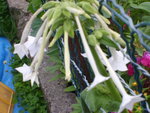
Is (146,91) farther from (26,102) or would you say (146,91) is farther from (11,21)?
(11,21)

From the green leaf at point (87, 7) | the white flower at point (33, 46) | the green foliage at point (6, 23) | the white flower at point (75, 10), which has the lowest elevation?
the green foliage at point (6, 23)

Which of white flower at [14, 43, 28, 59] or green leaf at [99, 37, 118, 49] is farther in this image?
white flower at [14, 43, 28, 59]

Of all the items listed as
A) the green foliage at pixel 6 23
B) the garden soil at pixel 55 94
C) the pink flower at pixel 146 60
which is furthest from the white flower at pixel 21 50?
the green foliage at pixel 6 23

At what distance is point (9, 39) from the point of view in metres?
3.32

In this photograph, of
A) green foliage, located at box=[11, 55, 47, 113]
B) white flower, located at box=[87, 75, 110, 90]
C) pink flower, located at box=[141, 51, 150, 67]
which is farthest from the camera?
green foliage, located at box=[11, 55, 47, 113]

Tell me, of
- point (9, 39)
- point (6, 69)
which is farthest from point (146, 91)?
point (9, 39)

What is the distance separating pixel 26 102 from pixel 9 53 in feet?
2.65

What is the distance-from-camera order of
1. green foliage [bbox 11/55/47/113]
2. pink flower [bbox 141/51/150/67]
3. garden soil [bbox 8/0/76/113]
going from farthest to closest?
green foliage [bbox 11/55/47/113], garden soil [bbox 8/0/76/113], pink flower [bbox 141/51/150/67]

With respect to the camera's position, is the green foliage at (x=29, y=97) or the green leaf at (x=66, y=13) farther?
the green foliage at (x=29, y=97)

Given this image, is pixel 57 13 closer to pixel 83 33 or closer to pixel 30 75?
pixel 83 33

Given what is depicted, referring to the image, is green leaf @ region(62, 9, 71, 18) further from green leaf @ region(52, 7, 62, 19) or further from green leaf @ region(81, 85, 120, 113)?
green leaf @ region(81, 85, 120, 113)

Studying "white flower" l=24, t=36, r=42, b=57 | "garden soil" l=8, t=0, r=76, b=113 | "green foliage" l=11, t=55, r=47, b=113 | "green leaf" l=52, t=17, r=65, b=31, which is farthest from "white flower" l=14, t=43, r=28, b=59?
→ "green foliage" l=11, t=55, r=47, b=113

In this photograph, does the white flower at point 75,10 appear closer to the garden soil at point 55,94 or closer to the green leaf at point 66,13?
the green leaf at point 66,13

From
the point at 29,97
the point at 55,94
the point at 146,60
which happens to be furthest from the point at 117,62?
the point at 29,97
